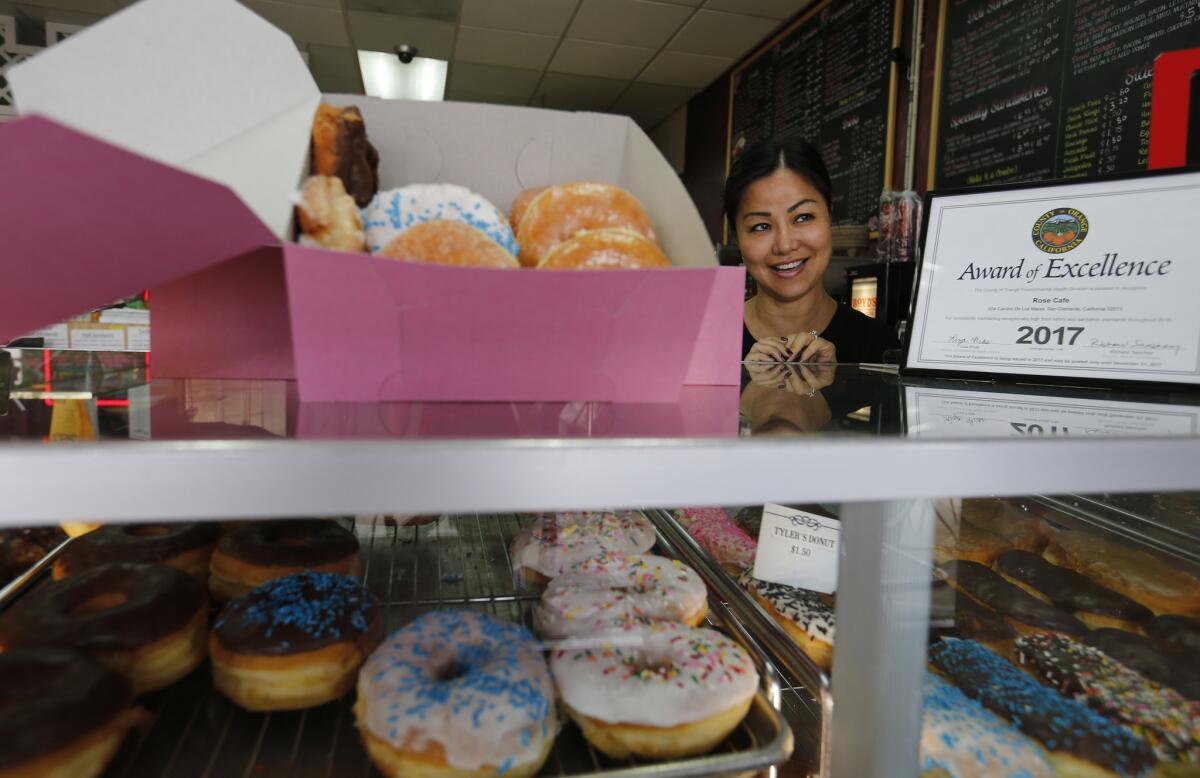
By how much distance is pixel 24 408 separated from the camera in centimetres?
70

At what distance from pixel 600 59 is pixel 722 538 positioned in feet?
16.0

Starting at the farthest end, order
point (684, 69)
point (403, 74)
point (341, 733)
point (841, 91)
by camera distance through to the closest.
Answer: point (403, 74) < point (684, 69) < point (841, 91) < point (341, 733)

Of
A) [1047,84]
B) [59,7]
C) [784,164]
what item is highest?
[59,7]

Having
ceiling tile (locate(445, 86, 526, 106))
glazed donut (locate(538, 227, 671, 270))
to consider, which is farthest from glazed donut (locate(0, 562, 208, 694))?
ceiling tile (locate(445, 86, 526, 106))

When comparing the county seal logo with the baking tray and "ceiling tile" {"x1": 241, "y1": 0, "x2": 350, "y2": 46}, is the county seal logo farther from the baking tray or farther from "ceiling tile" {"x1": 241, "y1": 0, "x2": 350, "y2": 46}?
"ceiling tile" {"x1": 241, "y1": 0, "x2": 350, "y2": 46}

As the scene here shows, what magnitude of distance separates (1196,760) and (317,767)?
112 cm

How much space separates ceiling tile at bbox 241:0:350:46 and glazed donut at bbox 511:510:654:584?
457cm

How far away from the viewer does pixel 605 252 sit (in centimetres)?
81

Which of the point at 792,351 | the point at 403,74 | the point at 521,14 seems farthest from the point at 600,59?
the point at 792,351

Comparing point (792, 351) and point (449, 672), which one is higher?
point (792, 351)

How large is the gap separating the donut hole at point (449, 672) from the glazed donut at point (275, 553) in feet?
1.07

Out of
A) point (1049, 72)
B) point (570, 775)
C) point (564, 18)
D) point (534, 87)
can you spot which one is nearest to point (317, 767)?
point (570, 775)

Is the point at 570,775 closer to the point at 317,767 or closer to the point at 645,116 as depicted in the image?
the point at 317,767
